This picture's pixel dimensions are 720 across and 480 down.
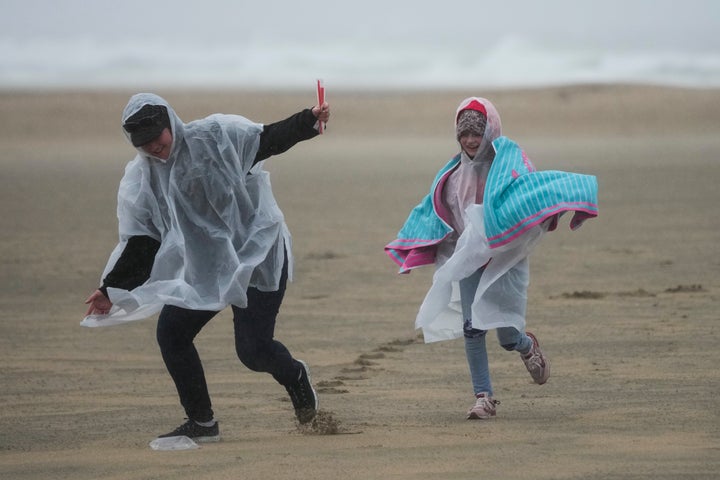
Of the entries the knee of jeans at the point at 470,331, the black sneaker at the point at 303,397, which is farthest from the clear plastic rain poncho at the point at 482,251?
the black sneaker at the point at 303,397

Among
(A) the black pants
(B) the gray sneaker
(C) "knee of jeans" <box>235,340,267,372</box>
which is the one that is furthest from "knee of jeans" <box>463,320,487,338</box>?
(C) "knee of jeans" <box>235,340,267,372</box>

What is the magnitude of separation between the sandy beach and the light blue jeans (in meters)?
0.20

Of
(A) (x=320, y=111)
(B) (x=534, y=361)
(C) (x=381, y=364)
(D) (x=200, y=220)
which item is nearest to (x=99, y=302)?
(D) (x=200, y=220)

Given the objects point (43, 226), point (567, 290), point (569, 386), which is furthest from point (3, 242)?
point (569, 386)

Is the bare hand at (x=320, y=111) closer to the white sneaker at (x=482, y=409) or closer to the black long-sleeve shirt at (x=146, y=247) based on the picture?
the black long-sleeve shirt at (x=146, y=247)

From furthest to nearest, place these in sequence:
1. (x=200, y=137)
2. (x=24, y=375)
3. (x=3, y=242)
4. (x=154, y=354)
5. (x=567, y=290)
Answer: (x=3, y=242) < (x=567, y=290) < (x=154, y=354) < (x=24, y=375) < (x=200, y=137)

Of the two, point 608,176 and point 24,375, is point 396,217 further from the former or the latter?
point 24,375

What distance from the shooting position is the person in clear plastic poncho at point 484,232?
6.60 meters

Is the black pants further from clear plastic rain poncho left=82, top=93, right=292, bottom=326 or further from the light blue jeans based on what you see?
the light blue jeans

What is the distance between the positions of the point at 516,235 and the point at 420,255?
24.8 inches

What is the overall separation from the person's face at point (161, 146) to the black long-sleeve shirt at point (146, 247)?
0.39 metres

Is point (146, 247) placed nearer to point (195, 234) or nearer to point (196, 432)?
point (195, 234)

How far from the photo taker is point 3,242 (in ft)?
52.6

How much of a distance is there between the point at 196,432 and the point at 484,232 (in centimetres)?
161
